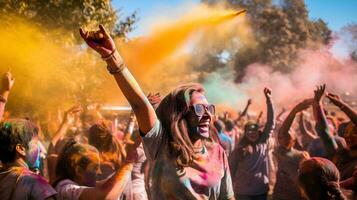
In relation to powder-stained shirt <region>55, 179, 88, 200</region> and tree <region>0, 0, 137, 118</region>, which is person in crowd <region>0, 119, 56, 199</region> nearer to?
powder-stained shirt <region>55, 179, 88, 200</region>

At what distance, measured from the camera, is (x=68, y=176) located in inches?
132

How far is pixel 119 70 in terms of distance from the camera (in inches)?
110

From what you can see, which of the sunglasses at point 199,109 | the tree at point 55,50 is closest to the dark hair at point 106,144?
the sunglasses at point 199,109

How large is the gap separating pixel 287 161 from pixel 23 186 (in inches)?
189

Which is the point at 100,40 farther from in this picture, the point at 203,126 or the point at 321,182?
the point at 321,182

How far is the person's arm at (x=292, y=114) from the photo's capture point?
618 cm

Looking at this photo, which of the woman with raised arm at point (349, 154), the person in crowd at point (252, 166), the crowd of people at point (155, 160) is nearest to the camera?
the crowd of people at point (155, 160)

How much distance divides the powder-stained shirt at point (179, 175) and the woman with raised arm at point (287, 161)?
328 cm

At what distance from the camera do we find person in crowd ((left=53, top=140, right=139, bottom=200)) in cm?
314

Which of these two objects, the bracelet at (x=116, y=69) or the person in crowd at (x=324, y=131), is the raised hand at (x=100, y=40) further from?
the person in crowd at (x=324, y=131)

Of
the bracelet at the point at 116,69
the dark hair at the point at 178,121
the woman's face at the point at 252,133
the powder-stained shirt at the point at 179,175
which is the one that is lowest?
the powder-stained shirt at the point at 179,175

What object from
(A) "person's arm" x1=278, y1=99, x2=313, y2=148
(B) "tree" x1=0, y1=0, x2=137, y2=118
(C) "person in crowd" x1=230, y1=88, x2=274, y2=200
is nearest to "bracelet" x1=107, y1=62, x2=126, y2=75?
(A) "person's arm" x1=278, y1=99, x2=313, y2=148

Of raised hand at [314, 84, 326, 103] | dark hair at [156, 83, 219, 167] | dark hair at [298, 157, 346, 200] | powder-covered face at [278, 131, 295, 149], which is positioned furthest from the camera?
powder-covered face at [278, 131, 295, 149]

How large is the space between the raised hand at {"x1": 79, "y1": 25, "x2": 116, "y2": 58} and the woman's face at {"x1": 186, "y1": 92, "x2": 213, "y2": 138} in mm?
859
